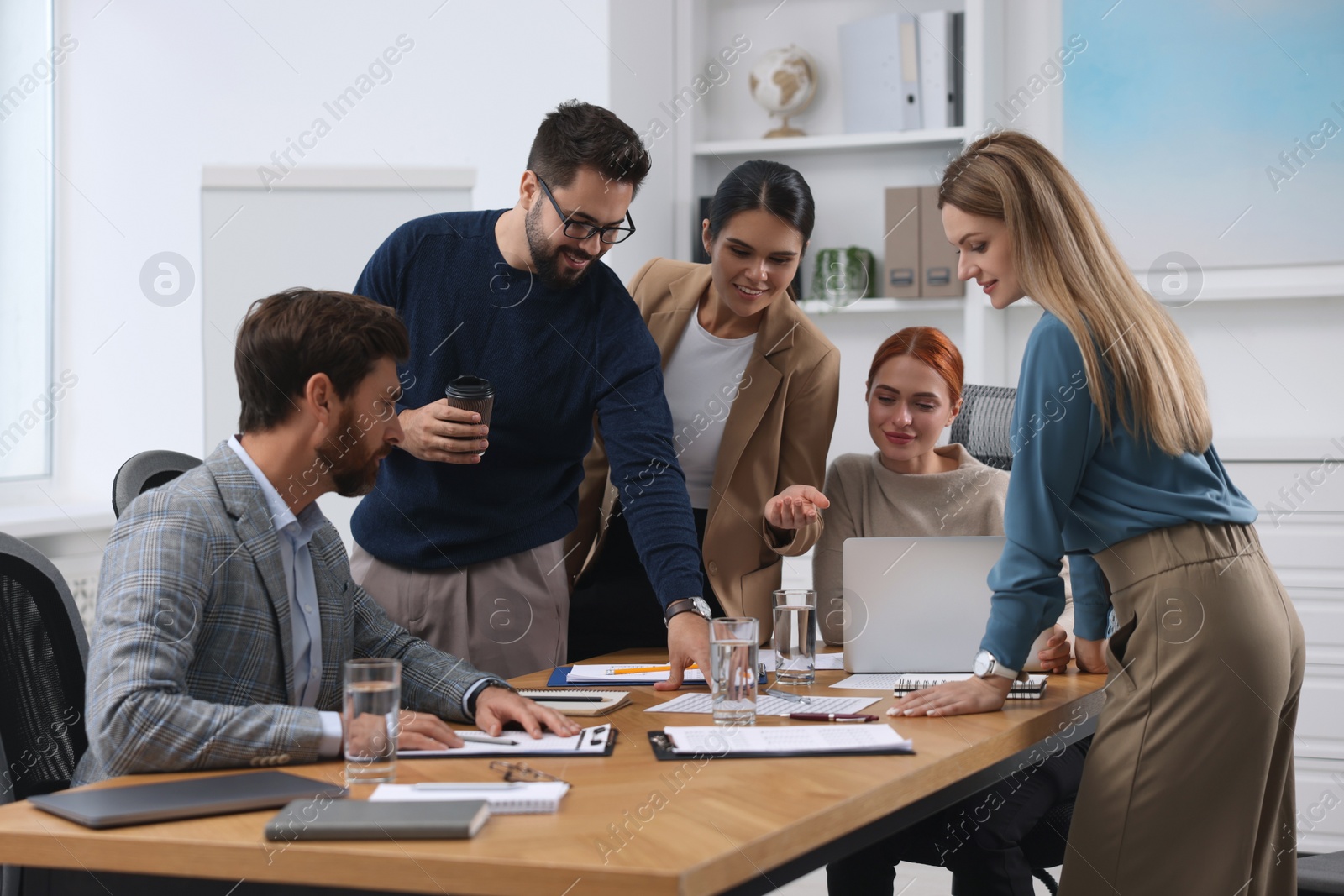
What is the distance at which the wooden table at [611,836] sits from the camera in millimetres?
1064

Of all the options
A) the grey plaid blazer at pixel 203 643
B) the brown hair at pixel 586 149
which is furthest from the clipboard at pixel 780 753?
the brown hair at pixel 586 149

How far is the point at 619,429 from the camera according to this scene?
227 centimetres

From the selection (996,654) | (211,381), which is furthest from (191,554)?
(211,381)

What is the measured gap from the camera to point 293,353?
1.65 metres

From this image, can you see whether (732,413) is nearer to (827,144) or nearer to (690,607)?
(690,607)

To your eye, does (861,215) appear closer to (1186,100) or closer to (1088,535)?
(1186,100)

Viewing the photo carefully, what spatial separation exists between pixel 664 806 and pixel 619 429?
1095 millimetres

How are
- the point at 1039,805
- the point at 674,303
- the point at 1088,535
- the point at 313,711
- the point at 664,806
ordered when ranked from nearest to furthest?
1. the point at 664,806
2. the point at 313,711
3. the point at 1088,535
4. the point at 1039,805
5. the point at 674,303

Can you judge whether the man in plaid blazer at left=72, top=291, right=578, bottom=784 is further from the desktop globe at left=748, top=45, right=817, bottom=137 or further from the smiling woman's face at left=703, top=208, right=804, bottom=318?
the desktop globe at left=748, top=45, right=817, bottom=137

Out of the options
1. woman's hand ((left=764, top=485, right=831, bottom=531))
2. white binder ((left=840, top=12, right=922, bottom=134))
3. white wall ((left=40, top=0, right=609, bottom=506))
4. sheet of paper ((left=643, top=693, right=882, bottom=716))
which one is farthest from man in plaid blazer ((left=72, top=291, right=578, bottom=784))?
white binder ((left=840, top=12, right=922, bottom=134))

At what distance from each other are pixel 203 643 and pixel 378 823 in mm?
473

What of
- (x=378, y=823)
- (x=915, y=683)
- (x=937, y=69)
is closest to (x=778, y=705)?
(x=915, y=683)

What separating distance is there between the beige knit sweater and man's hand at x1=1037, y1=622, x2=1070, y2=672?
0.37 m

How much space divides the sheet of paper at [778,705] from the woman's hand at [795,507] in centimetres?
44
